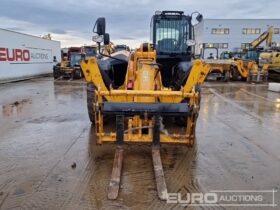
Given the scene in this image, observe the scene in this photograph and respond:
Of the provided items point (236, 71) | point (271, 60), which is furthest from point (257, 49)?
point (236, 71)

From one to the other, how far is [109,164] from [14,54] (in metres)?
18.6

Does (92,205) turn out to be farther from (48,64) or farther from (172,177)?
(48,64)

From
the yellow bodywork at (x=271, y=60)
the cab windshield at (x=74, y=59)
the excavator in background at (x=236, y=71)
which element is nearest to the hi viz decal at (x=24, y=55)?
the cab windshield at (x=74, y=59)

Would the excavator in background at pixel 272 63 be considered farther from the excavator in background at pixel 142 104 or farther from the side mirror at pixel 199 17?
the excavator in background at pixel 142 104

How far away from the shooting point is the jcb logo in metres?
19.8

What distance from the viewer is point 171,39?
10008 millimetres

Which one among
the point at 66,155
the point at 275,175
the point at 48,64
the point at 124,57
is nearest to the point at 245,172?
the point at 275,175

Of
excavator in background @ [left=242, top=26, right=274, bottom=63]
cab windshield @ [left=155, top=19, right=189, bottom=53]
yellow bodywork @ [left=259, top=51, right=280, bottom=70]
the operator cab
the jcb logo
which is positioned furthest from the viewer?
excavator in background @ [left=242, top=26, right=274, bottom=63]

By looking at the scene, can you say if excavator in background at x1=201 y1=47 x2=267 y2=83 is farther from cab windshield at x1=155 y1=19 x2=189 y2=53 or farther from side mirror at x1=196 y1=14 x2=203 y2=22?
side mirror at x1=196 y1=14 x2=203 y2=22

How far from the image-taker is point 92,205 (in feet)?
12.0

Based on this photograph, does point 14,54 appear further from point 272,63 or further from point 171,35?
point 272,63

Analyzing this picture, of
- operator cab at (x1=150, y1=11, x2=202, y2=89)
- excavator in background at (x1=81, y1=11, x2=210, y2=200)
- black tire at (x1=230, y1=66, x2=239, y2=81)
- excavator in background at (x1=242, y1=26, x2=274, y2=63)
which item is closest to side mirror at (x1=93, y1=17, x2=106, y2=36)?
excavator in background at (x1=81, y1=11, x2=210, y2=200)

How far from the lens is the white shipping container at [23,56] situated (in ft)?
65.7

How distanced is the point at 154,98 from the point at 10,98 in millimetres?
8946
